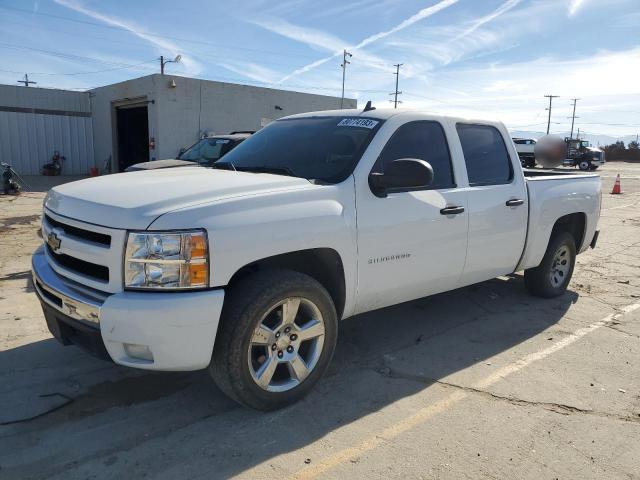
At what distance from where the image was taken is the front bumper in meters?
2.78

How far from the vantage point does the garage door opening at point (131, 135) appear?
79.8 ft

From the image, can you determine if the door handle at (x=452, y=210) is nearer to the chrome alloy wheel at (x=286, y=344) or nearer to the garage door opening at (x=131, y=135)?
the chrome alloy wheel at (x=286, y=344)

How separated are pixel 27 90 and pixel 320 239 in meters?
24.8

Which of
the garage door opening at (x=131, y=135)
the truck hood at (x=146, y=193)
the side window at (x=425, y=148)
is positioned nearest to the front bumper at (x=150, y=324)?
the truck hood at (x=146, y=193)

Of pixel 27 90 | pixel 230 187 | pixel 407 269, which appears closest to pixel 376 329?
pixel 407 269

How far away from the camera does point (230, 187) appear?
3234 mm

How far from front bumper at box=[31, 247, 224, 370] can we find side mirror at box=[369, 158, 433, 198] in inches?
54.5

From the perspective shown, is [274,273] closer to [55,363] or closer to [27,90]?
[55,363]

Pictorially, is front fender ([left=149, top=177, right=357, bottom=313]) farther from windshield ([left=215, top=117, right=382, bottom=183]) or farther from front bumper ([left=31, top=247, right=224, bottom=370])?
windshield ([left=215, top=117, right=382, bottom=183])

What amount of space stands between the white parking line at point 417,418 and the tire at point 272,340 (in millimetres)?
573

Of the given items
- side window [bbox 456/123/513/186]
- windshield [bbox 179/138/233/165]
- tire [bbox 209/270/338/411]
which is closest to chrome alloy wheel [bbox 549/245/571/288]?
side window [bbox 456/123/513/186]

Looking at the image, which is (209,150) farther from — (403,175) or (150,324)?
(150,324)

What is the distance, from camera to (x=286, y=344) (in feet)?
11.0

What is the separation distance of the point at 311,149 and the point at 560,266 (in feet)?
11.6
